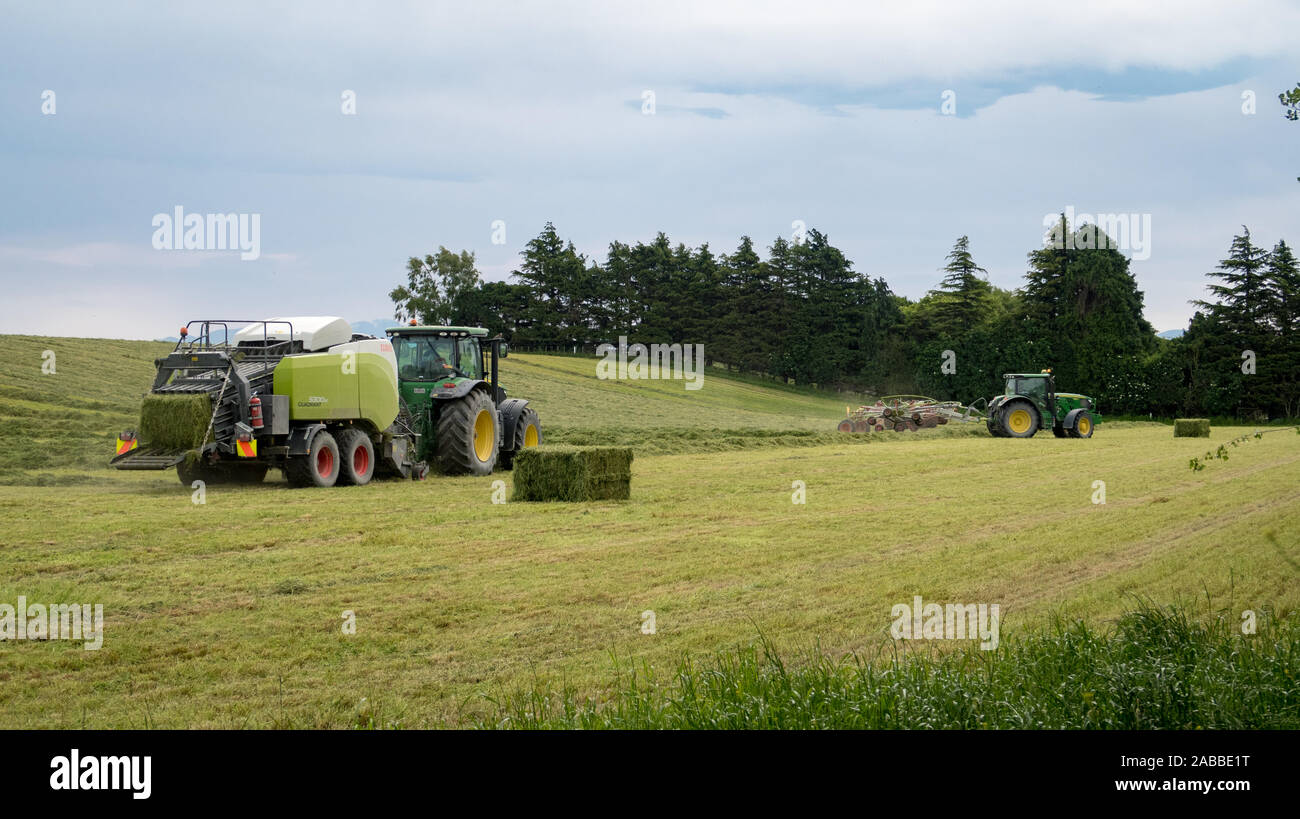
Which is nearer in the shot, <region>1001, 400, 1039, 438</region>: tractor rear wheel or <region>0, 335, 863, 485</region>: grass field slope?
<region>0, 335, 863, 485</region>: grass field slope

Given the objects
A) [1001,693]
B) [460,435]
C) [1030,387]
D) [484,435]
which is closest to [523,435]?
[484,435]

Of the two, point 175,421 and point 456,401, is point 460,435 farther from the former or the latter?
point 175,421

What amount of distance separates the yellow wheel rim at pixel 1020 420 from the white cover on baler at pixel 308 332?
20726 mm

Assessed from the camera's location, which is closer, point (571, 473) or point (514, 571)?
point (514, 571)

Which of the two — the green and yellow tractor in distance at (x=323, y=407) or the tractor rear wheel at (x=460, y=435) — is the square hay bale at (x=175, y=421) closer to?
the green and yellow tractor in distance at (x=323, y=407)

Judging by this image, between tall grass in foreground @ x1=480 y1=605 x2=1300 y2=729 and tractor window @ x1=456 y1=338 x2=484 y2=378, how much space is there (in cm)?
1239

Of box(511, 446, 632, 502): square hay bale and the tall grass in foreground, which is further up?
box(511, 446, 632, 502): square hay bale

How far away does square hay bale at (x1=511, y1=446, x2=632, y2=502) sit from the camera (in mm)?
13859

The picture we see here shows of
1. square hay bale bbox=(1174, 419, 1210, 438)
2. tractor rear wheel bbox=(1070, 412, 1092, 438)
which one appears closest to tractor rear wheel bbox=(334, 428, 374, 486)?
tractor rear wheel bbox=(1070, 412, 1092, 438)

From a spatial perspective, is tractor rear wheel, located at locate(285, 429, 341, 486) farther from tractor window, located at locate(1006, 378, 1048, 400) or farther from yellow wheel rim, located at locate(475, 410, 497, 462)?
tractor window, located at locate(1006, 378, 1048, 400)

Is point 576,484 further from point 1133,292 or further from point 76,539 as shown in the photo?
point 1133,292

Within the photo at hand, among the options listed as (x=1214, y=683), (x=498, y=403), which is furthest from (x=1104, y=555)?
(x=498, y=403)

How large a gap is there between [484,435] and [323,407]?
3.37 metres

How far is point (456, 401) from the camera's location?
54.7 feet
